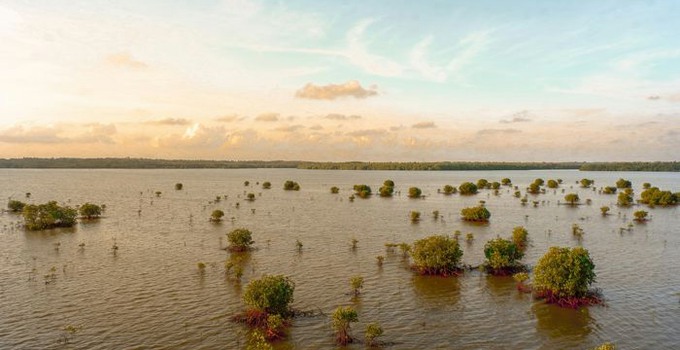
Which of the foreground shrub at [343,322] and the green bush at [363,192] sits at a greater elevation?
the green bush at [363,192]

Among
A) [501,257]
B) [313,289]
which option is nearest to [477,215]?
[501,257]

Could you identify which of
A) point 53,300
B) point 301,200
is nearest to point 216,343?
point 53,300

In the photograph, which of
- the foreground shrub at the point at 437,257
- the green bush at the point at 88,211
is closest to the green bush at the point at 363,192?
the green bush at the point at 88,211

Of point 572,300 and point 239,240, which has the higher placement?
point 239,240

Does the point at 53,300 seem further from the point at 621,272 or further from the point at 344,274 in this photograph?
the point at 621,272

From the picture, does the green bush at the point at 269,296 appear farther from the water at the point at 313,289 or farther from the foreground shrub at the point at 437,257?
the foreground shrub at the point at 437,257

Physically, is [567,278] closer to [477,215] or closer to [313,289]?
[313,289]
